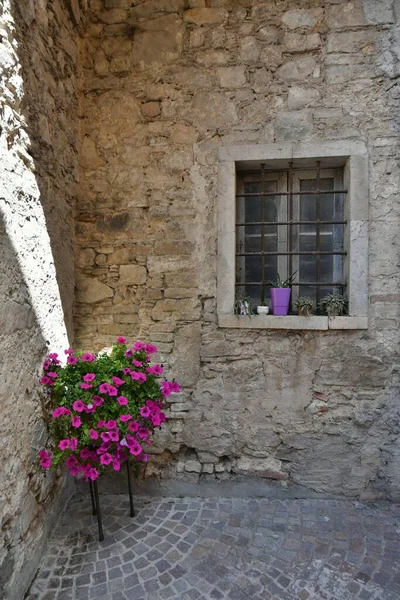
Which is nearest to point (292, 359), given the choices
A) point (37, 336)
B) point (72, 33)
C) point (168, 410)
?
point (168, 410)

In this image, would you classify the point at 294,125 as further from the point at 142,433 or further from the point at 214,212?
the point at 142,433

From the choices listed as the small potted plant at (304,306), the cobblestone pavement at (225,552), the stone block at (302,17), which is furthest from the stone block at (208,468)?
the stone block at (302,17)

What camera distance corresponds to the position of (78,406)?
2146mm

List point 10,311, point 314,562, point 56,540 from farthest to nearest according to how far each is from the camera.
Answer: point 56,540, point 314,562, point 10,311

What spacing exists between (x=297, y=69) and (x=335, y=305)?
1.82 m

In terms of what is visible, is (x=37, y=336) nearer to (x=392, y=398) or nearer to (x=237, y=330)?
(x=237, y=330)

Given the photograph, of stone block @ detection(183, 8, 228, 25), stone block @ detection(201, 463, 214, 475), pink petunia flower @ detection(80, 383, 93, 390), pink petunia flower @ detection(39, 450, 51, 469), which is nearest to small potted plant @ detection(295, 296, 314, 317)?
stone block @ detection(201, 463, 214, 475)

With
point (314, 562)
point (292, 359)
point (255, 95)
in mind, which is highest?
point (255, 95)

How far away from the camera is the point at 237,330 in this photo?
9.40ft

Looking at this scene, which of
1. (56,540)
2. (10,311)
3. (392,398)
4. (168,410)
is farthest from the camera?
(168,410)

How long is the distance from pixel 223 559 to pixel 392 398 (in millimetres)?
1635

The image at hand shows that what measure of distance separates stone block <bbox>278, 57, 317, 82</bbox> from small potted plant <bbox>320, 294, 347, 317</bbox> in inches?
66.3

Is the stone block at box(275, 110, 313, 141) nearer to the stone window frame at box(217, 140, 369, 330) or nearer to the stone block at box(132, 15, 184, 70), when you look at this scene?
the stone window frame at box(217, 140, 369, 330)

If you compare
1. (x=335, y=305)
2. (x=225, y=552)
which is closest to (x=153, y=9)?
(x=335, y=305)
